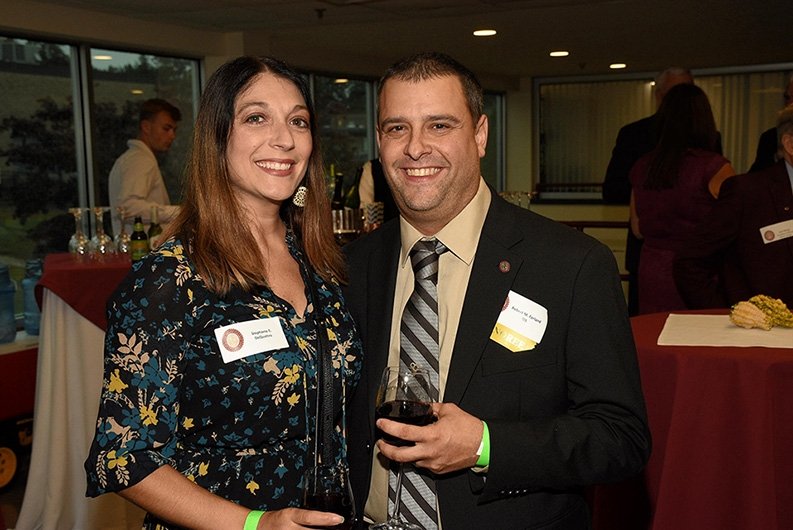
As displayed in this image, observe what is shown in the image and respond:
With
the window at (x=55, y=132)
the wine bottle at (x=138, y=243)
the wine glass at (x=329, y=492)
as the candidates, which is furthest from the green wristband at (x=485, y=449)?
the window at (x=55, y=132)

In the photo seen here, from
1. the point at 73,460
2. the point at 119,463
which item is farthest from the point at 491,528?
the point at 73,460

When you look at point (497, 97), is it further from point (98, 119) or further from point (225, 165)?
point (225, 165)

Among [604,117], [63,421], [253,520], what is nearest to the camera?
[253,520]

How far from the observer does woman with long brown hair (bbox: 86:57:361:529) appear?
60.1 inches

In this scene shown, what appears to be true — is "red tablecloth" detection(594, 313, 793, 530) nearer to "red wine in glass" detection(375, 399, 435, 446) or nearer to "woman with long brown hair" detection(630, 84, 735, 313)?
"red wine in glass" detection(375, 399, 435, 446)

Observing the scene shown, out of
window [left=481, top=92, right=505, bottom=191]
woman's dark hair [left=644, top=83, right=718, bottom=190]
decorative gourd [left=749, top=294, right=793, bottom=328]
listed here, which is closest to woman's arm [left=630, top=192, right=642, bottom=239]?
woman's dark hair [left=644, top=83, right=718, bottom=190]

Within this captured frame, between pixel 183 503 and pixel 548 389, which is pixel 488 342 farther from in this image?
pixel 183 503

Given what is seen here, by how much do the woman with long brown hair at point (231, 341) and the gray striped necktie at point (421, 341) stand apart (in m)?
0.16

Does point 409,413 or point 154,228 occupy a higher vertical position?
point 154,228

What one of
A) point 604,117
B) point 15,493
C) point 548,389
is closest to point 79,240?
point 15,493

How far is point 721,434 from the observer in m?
2.54

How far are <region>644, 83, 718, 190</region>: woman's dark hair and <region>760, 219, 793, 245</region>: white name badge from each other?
3.44 feet

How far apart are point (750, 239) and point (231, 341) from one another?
2.31 metres

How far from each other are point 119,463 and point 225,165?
65 centimetres
